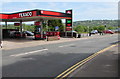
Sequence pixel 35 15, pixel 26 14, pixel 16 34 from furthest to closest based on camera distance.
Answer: pixel 16 34, pixel 26 14, pixel 35 15

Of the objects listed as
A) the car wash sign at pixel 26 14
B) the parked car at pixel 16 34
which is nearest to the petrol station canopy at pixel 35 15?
the car wash sign at pixel 26 14

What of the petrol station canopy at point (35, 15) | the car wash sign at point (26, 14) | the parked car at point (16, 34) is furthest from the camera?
the parked car at point (16, 34)

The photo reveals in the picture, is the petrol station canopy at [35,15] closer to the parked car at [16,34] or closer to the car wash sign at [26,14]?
the car wash sign at [26,14]

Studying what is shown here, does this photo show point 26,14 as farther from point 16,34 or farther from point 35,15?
point 16,34

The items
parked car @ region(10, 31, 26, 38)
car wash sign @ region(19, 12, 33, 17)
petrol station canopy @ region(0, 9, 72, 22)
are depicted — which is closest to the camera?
petrol station canopy @ region(0, 9, 72, 22)

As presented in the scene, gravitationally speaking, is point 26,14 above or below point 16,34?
above

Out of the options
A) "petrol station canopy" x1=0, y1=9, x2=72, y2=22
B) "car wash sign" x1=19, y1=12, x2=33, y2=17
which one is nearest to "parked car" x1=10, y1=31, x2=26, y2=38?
"petrol station canopy" x1=0, y1=9, x2=72, y2=22

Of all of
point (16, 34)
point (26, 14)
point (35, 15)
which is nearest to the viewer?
point (35, 15)

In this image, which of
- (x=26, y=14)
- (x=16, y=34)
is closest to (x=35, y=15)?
(x=26, y=14)

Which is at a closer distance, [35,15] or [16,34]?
[35,15]

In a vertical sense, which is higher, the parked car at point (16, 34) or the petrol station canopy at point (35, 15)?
the petrol station canopy at point (35, 15)

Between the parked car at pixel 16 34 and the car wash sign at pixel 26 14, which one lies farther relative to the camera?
the parked car at pixel 16 34

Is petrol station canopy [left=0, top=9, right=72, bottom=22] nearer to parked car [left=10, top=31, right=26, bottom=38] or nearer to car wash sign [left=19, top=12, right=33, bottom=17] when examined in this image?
car wash sign [left=19, top=12, right=33, bottom=17]

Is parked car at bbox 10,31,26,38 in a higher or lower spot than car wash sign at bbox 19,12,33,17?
lower
